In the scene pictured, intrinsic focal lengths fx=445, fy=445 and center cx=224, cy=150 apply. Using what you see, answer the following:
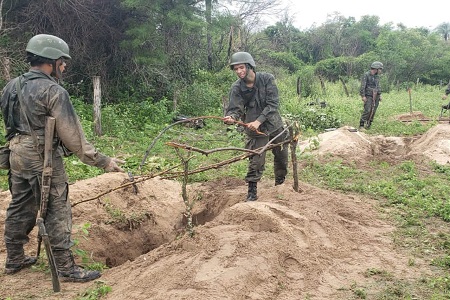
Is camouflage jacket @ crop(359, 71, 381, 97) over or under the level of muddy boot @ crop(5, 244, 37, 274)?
over

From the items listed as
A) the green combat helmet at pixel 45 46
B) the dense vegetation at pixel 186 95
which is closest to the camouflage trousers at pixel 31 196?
the green combat helmet at pixel 45 46

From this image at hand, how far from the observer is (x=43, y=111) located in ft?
11.9

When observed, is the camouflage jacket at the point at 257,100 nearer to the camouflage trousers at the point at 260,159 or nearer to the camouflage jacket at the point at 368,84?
the camouflage trousers at the point at 260,159

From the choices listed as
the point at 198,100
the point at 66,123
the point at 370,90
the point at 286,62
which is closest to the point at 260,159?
the point at 66,123

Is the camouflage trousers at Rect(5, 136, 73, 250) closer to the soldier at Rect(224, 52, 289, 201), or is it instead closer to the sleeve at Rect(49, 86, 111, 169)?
the sleeve at Rect(49, 86, 111, 169)

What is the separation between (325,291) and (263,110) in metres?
2.77

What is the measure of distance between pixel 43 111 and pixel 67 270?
4.54ft

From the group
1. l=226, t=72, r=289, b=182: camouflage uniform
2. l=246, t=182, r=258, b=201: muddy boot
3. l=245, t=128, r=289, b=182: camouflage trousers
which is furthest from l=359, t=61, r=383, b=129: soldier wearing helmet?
l=246, t=182, r=258, b=201: muddy boot

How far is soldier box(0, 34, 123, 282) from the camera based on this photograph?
143 inches

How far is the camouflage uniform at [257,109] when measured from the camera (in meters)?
5.83

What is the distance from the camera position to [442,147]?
9031 millimetres

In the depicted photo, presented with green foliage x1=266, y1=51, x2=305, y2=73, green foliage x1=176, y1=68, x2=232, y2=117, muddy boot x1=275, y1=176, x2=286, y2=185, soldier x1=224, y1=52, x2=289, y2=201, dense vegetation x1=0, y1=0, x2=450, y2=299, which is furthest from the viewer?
green foliage x1=266, y1=51, x2=305, y2=73

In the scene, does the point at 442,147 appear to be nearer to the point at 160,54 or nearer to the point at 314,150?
the point at 314,150

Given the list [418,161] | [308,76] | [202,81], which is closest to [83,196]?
[418,161]
